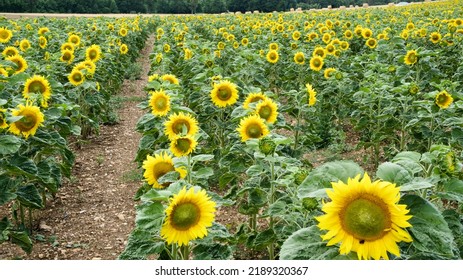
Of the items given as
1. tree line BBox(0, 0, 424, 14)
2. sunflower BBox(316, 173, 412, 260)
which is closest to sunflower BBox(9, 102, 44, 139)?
sunflower BBox(316, 173, 412, 260)

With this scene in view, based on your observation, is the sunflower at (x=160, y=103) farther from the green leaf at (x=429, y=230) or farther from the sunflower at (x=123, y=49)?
the sunflower at (x=123, y=49)

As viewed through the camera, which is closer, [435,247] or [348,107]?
[435,247]

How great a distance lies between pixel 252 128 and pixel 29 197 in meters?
1.84

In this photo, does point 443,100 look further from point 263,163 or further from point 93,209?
point 93,209

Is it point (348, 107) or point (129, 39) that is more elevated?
point (129, 39)

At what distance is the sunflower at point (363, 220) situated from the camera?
148 cm

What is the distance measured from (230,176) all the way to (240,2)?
48.0m

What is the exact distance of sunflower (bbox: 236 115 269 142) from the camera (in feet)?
10.6

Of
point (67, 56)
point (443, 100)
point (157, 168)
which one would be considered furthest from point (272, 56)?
point (157, 168)

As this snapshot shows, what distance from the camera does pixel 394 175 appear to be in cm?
163

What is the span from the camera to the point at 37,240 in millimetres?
3969

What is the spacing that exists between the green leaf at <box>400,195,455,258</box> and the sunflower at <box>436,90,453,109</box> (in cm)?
297
